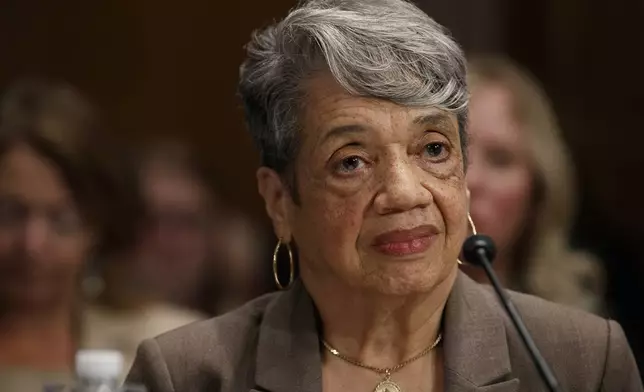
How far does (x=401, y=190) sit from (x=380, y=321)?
291 mm

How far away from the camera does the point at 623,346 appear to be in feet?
8.64

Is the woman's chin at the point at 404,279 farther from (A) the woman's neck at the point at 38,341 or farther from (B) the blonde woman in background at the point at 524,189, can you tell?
(A) the woman's neck at the point at 38,341

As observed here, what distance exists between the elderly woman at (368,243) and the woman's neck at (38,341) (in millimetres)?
1155

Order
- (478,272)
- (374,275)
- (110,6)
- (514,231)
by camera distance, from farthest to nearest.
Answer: (110,6) → (514,231) → (478,272) → (374,275)

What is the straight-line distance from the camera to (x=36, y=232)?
374 cm

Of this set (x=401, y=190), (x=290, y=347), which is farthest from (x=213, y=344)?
(x=401, y=190)

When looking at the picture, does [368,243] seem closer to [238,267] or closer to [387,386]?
[387,386]

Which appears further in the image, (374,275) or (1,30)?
(1,30)

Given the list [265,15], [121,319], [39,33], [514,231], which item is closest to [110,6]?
[39,33]

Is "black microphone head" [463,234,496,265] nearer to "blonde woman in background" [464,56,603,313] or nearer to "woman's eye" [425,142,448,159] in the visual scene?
"woman's eye" [425,142,448,159]

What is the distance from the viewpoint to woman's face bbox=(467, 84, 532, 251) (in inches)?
151

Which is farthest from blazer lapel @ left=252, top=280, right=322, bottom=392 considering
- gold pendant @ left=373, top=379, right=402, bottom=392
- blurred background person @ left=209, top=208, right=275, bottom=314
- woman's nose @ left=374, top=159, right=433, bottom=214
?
blurred background person @ left=209, top=208, right=275, bottom=314

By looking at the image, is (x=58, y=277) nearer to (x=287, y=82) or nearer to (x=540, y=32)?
(x=287, y=82)

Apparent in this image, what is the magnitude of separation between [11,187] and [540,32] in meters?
2.10
